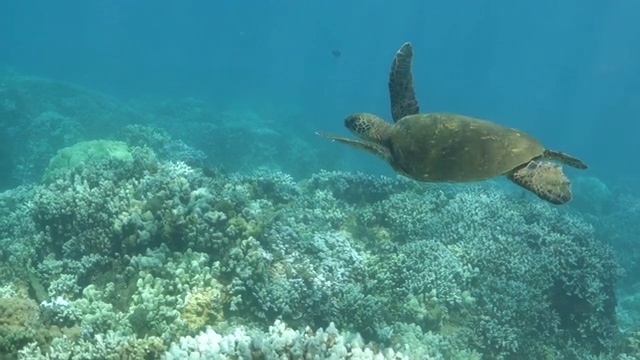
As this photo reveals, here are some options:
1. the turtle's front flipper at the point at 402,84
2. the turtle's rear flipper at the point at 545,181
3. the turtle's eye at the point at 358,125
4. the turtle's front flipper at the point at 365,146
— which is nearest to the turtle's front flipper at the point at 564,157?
the turtle's rear flipper at the point at 545,181

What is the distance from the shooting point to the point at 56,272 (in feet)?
21.1

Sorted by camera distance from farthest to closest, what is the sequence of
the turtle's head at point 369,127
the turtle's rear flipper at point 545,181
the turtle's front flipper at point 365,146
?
1. the turtle's head at point 369,127
2. the turtle's front flipper at point 365,146
3. the turtle's rear flipper at point 545,181

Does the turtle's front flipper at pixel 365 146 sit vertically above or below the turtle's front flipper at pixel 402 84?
below

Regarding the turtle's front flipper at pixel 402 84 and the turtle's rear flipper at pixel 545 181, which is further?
the turtle's front flipper at pixel 402 84

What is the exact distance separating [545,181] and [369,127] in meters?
1.95

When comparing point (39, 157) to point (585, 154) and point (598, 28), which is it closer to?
point (585, 154)

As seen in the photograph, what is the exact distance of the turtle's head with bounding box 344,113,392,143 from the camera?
17.0 ft

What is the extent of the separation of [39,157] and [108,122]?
6227mm

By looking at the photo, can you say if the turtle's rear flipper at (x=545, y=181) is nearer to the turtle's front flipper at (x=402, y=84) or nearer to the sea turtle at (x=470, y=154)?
the sea turtle at (x=470, y=154)

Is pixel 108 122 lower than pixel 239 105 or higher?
lower

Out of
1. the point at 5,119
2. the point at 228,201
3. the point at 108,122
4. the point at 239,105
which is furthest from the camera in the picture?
the point at 239,105

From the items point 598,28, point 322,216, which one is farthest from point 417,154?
point 598,28

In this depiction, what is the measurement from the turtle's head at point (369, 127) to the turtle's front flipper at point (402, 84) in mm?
379

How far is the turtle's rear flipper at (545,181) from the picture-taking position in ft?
14.2
